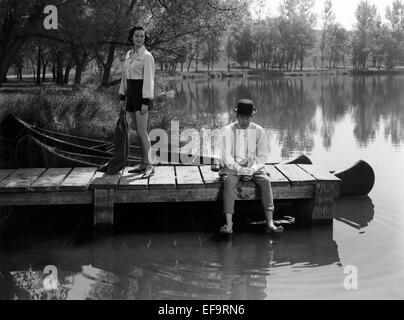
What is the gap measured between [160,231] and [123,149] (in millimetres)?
1282

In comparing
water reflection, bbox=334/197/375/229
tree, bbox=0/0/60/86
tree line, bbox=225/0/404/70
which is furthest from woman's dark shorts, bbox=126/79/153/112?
tree line, bbox=225/0/404/70

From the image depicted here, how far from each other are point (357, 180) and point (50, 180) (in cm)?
525

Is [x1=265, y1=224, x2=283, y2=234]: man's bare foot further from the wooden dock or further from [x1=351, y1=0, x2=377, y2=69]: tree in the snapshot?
[x1=351, y1=0, x2=377, y2=69]: tree

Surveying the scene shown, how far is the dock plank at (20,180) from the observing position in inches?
A: 300

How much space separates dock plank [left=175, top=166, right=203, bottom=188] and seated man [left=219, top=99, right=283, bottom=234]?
367 millimetres

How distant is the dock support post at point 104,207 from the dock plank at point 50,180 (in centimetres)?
56

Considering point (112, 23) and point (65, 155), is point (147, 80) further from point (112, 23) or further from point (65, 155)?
point (112, 23)

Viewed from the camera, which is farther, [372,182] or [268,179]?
[372,182]

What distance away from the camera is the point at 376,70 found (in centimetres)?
9938

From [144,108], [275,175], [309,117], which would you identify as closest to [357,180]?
[275,175]

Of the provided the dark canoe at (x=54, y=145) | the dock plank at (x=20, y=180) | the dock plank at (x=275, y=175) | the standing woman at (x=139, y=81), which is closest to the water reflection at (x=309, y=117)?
the dark canoe at (x=54, y=145)

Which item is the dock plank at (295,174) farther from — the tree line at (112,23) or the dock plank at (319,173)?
the tree line at (112,23)

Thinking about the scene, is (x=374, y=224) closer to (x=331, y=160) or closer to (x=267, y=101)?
(x=331, y=160)
